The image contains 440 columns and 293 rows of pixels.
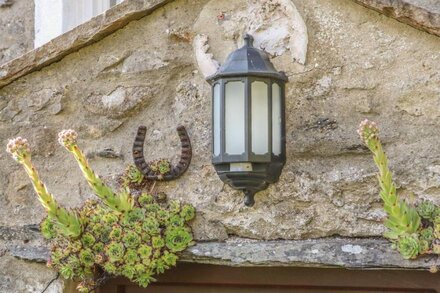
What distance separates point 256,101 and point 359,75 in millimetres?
304

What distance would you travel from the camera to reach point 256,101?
235cm

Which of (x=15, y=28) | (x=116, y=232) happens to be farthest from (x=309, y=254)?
(x=15, y=28)

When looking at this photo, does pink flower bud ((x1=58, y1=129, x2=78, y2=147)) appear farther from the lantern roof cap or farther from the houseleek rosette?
the houseleek rosette

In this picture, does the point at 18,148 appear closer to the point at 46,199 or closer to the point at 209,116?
the point at 46,199

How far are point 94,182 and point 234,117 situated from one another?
0.48m

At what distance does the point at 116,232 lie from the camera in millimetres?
2564

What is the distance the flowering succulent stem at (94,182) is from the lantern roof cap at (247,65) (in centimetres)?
43

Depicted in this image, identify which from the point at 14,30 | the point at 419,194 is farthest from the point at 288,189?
the point at 14,30

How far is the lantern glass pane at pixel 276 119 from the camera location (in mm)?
2398

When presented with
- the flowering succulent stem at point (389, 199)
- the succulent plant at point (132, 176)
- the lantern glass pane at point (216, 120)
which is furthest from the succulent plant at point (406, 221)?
the succulent plant at point (132, 176)

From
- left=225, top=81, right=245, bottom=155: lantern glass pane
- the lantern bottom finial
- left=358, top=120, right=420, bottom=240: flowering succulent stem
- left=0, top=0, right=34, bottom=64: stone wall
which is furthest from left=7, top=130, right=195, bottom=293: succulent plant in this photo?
left=0, top=0, right=34, bottom=64: stone wall

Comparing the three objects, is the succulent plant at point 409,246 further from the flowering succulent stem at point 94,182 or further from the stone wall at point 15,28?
the stone wall at point 15,28

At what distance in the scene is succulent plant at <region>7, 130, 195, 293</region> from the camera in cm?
253

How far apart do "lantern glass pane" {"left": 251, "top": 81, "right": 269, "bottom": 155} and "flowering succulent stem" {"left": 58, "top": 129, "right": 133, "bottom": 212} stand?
48cm
